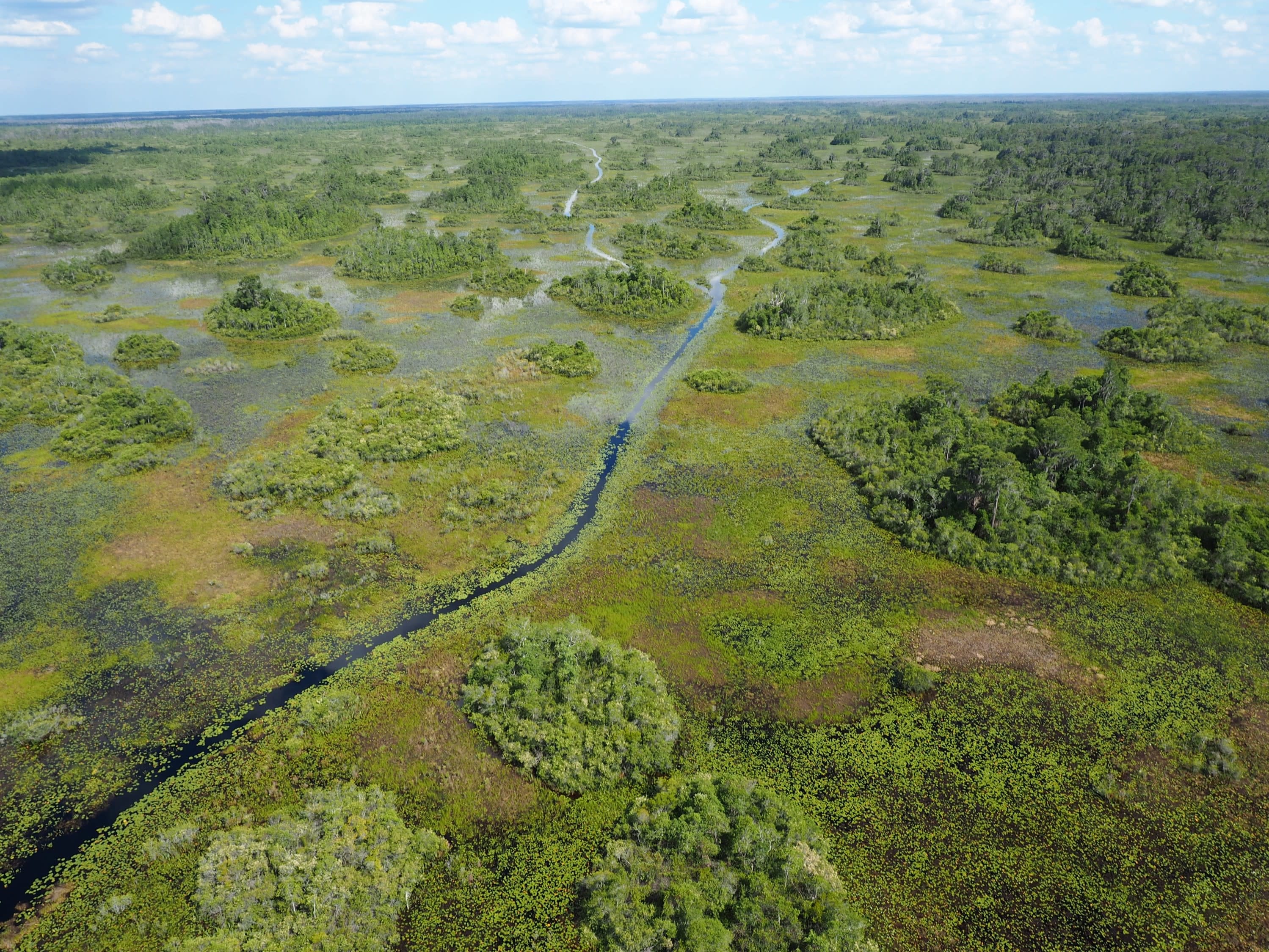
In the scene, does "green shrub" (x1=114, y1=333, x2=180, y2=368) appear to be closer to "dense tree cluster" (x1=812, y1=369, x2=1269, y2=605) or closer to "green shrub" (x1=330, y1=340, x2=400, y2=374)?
"green shrub" (x1=330, y1=340, x2=400, y2=374)

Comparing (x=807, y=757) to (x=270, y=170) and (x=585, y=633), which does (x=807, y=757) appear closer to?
(x=585, y=633)

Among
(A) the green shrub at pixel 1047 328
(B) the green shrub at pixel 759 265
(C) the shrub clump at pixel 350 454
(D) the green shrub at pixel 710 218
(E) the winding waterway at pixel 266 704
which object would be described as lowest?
(E) the winding waterway at pixel 266 704

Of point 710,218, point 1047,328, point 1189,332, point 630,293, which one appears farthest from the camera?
point 710,218

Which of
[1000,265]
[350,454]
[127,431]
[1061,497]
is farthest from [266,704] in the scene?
[1000,265]

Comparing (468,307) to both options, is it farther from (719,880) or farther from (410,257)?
(719,880)

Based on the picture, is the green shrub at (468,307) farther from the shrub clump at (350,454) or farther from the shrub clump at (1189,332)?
the shrub clump at (1189,332)

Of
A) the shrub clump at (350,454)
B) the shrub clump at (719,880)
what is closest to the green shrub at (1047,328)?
the shrub clump at (350,454)

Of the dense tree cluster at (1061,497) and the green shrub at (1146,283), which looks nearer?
the dense tree cluster at (1061,497)
